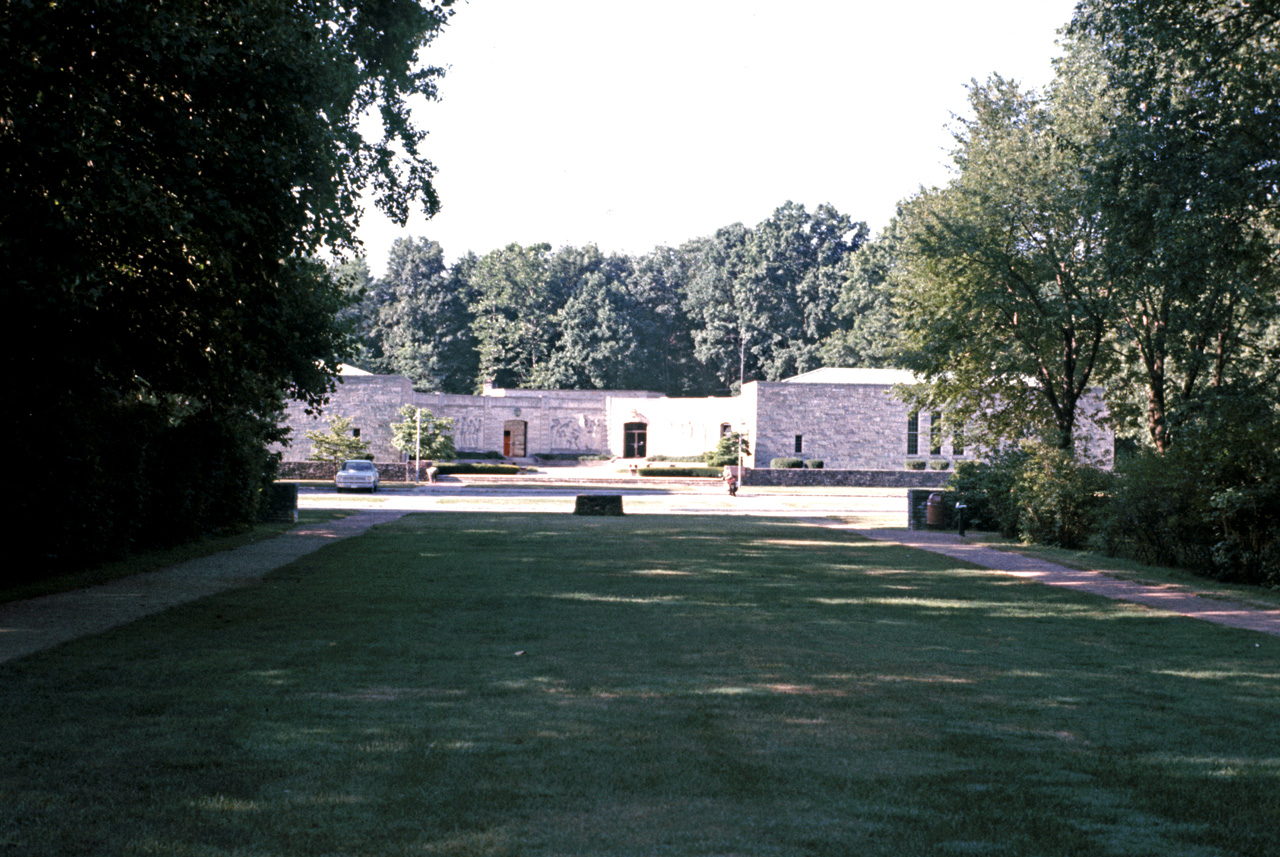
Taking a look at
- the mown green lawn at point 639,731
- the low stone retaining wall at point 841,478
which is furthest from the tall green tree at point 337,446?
the mown green lawn at point 639,731

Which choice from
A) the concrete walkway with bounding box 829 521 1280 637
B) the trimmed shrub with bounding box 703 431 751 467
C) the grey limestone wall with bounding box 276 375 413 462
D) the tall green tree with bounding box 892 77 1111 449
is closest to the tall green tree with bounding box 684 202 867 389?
the trimmed shrub with bounding box 703 431 751 467

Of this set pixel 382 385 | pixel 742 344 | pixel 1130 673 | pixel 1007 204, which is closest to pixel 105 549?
pixel 1130 673

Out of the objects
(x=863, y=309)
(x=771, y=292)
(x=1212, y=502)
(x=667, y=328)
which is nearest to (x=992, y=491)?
(x=1212, y=502)

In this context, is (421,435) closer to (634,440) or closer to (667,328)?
(634,440)

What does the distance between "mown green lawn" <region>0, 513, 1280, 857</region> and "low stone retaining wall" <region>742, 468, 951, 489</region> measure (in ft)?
131

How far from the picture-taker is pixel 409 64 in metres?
19.3

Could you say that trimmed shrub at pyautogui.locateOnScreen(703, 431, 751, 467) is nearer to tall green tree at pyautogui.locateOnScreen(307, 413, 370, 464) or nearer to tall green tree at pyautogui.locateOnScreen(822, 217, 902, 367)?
tall green tree at pyautogui.locateOnScreen(307, 413, 370, 464)

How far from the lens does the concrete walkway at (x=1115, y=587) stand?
11.6 meters

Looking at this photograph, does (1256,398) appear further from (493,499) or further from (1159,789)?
(493,499)

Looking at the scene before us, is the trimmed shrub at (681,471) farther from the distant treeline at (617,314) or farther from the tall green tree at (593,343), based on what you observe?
the tall green tree at (593,343)

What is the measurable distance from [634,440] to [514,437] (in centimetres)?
813

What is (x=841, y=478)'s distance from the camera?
53.3 metres

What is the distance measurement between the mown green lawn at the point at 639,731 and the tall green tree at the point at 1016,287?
18447 mm

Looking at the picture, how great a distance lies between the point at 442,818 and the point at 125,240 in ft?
22.5
